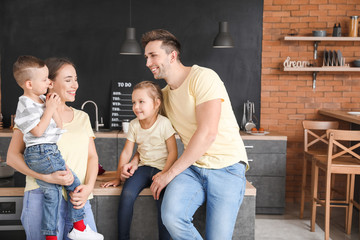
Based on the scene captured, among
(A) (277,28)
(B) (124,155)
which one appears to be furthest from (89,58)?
(B) (124,155)

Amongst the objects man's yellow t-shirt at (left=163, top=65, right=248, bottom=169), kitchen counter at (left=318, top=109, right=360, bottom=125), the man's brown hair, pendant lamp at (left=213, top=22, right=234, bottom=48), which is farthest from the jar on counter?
the man's brown hair

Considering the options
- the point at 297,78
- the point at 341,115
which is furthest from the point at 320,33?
the point at 341,115

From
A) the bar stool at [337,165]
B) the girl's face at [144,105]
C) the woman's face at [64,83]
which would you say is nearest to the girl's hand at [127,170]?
the girl's face at [144,105]

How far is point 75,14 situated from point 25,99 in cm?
332

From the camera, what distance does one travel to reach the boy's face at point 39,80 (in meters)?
1.78

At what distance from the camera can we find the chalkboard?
15.8ft

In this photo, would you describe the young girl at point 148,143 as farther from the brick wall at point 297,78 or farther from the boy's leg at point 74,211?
the brick wall at point 297,78

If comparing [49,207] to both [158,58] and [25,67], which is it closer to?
[25,67]

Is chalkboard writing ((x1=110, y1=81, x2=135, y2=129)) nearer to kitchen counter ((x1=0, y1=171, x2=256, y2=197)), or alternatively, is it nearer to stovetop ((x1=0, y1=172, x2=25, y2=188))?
stovetop ((x1=0, y1=172, x2=25, y2=188))

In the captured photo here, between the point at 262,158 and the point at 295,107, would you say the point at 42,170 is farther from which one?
the point at 295,107

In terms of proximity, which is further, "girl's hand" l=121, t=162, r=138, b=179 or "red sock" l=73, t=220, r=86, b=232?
"girl's hand" l=121, t=162, r=138, b=179

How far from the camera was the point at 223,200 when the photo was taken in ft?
6.48

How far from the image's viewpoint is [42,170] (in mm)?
1791

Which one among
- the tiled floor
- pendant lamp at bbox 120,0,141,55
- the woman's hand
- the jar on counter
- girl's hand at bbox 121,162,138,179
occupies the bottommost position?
the tiled floor
